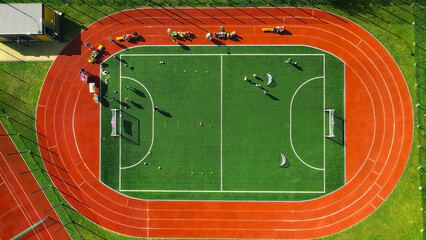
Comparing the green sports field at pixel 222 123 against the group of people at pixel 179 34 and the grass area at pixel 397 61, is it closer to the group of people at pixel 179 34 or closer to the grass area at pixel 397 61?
the group of people at pixel 179 34

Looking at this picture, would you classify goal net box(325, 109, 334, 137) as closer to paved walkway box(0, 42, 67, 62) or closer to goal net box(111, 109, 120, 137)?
goal net box(111, 109, 120, 137)

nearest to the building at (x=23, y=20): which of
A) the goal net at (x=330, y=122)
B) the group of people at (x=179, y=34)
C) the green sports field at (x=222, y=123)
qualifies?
the green sports field at (x=222, y=123)

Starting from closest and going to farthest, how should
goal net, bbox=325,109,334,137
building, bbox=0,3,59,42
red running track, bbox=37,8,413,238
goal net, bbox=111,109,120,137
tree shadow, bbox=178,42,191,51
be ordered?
1. building, bbox=0,3,59,42
2. goal net, bbox=325,109,334,137
3. red running track, bbox=37,8,413,238
4. goal net, bbox=111,109,120,137
5. tree shadow, bbox=178,42,191,51

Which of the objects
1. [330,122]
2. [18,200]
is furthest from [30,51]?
[330,122]

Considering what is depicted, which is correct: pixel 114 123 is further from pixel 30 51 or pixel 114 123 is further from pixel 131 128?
pixel 30 51

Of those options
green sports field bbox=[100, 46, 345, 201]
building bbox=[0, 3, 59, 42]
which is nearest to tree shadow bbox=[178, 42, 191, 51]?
green sports field bbox=[100, 46, 345, 201]

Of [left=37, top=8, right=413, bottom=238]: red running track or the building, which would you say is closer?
the building
